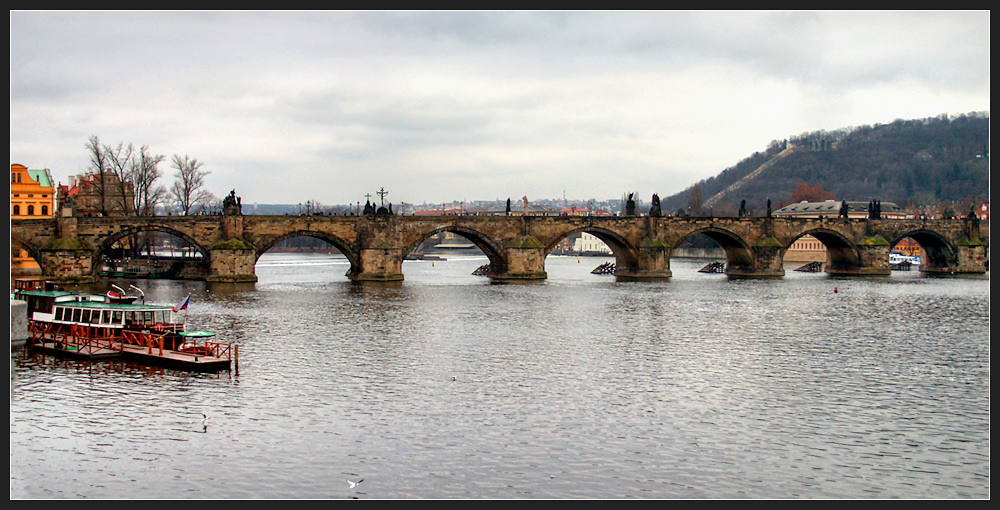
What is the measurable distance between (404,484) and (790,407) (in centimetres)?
1225

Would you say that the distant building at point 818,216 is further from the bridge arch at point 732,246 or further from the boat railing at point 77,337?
the boat railing at point 77,337

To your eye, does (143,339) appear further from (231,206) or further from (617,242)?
(617,242)

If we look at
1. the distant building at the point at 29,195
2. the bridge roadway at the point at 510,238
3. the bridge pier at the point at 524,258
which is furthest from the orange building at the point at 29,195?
the bridge pier at the point at 524,258

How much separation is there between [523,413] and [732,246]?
7272 cm

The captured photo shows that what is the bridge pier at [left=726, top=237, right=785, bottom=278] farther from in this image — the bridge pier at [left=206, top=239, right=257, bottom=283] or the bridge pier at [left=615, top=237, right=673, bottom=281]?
the bridge pier at [left=206, top=239, right=257, bottom=283]

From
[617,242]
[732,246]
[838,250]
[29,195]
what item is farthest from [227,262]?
[838,250]

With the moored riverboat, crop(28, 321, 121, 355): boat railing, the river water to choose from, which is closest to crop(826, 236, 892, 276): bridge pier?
the river water

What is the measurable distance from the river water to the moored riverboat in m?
1.00

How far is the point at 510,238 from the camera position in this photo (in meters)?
80.0

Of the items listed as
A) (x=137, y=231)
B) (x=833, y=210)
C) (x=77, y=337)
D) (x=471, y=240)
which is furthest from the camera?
(x=833, y=210)

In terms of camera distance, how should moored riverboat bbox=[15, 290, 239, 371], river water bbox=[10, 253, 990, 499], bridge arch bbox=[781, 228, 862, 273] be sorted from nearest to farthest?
1. river water bbox=[10, 253, 990, 499]
2. moored riverboat bbox=[15, 290, 239, 371]
3. bridge arch bbox=[781, 228, 862, 273]

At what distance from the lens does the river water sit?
19031 millimetres

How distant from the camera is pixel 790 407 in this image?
84.1 ft

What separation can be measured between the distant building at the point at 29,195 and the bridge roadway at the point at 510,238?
70.9 feet
